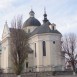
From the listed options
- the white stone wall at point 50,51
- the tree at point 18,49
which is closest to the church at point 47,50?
the white stone wall at point 50,51

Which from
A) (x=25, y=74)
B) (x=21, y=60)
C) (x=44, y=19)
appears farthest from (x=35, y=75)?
(x=44, y=19)

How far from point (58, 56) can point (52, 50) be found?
2.41m

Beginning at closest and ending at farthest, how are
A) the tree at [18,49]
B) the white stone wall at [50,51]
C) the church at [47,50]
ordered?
the tree at [18,49] < the church at [47,50] < the white stone wall at [50,51]

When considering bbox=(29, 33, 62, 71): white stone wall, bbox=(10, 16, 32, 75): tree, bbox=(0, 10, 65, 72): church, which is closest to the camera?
bbox=(10, 16, 32, 75): tree

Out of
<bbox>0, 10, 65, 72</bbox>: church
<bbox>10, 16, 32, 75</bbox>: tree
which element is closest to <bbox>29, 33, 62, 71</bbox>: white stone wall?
<bbox>0, 10, 65, 72</bbox>: church

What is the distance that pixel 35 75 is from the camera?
60.1 m

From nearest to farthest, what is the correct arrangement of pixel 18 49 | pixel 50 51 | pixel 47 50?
pixel 18 49 < pixel 50 51 < pixel 47 50

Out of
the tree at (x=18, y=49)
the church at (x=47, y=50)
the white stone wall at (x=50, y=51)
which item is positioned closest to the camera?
the tree at (x=18, y=49)

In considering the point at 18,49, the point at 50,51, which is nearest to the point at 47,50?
the point at 50,51

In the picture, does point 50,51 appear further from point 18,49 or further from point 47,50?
point 18,49

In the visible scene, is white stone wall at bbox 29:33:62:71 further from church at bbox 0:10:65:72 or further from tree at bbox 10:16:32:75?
tree at bbox 10:16:32:75

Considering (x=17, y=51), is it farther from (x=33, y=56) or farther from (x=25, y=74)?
(x=33, y=56)

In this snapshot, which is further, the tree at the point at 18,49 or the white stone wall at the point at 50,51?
the white stone wall at the point at 50,51

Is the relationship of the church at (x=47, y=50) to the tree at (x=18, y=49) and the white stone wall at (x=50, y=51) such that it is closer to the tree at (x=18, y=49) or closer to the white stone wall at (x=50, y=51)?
the white stone wall at (x=50, y=51)
